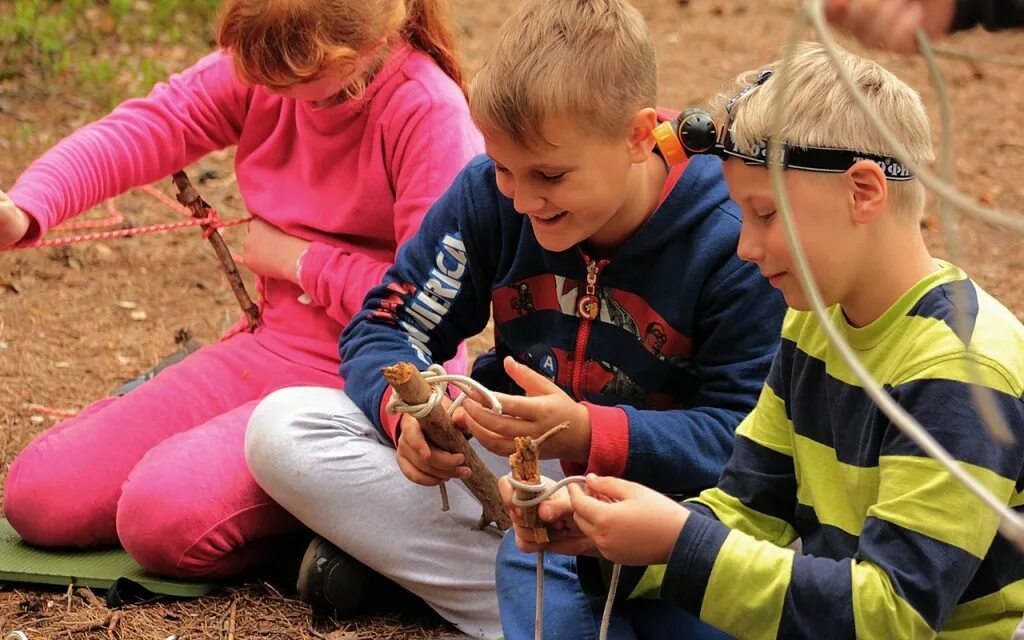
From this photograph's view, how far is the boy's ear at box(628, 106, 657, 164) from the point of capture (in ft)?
6.29

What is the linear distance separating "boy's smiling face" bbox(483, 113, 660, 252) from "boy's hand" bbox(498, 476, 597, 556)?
423mm

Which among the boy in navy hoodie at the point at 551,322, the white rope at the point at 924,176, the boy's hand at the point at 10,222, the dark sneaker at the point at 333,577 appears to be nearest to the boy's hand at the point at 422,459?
the boy in navy hoodie at the point at 551,322

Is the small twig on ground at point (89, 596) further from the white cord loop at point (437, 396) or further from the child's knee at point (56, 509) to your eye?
the white cord loop at point (437, 396)

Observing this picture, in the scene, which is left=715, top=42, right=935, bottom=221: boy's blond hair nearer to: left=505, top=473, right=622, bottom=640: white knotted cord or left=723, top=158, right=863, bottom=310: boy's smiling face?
left=723, top=158, right=863, bottom=310: boy's smiling face

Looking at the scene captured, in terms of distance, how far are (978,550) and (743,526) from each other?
0.39m

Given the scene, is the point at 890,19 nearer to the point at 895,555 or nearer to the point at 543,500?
the point at 895,555

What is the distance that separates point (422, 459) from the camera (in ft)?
6.56

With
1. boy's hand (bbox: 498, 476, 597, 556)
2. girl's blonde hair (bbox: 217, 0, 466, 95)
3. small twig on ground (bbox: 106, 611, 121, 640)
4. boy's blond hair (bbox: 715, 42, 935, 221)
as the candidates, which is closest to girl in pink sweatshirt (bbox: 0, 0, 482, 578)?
girl's blonde hair (bbox: 217, 0, 466, 95)

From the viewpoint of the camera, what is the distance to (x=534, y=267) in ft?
6.90

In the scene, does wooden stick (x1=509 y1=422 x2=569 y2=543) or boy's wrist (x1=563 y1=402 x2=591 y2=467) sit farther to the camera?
boy's wrist (x1=563 y1=402 x2=591 y2=467)

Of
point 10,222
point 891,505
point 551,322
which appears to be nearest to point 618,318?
point 551,322

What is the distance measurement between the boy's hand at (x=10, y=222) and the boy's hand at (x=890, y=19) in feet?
5.47

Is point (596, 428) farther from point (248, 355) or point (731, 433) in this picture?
point (248, 355)

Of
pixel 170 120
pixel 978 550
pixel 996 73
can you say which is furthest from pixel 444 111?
pixel 996 73
